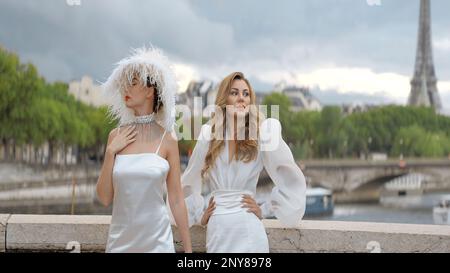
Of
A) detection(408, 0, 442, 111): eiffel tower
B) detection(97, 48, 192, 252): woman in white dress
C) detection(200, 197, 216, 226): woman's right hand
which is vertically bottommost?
detection(200, 197, 216, 226): woman's right hand

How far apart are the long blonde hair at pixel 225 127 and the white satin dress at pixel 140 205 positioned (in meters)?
0.40

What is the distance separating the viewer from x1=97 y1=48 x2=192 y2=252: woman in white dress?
265cm

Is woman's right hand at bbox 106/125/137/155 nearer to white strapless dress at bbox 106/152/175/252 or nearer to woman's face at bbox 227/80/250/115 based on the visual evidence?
white strapless dress at bbox 106/152/175/252

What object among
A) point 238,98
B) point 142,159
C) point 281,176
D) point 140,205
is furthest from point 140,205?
point 281,176

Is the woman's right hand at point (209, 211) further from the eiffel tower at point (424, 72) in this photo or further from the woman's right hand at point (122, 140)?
the eiffel tower at point (424, 72)

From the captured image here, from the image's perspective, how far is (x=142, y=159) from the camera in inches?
104

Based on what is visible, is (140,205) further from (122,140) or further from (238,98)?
(238,98)

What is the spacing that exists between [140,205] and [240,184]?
21.2 inches

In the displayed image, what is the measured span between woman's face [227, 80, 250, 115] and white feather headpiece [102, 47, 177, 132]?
1.17 ft

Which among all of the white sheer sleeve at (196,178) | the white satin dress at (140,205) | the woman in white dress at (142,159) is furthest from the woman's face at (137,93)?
the white sheer sleeve at (196,178)

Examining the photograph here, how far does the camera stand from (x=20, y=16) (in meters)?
43.3

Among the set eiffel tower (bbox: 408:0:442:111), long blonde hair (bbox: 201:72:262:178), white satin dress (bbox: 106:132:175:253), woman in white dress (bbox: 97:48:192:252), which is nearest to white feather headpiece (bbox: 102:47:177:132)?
woman in white dress (bbox: 97:48:192:252)
